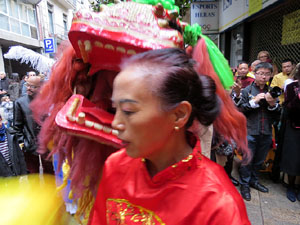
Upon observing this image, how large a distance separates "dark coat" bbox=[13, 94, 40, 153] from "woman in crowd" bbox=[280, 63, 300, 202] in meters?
3.11

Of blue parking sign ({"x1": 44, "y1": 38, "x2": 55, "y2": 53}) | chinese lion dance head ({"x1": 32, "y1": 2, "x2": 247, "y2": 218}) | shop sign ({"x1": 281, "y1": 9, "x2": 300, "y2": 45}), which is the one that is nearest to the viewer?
chinese lion dance head ({"x1": 32, "y1": 2, "x2": 247, "y2": 218})

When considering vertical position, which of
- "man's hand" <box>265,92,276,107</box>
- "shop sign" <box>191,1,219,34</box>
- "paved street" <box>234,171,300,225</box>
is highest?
"shop sign" <box>191,1,219,34</box>

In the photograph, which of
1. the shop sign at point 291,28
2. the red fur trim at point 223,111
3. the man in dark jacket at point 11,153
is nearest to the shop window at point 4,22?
the man in dark jacket at point 11,153

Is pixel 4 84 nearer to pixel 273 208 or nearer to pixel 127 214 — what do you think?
pixel 273 208

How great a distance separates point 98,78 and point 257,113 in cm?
244

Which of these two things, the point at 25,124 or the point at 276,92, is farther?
the point at 25,124

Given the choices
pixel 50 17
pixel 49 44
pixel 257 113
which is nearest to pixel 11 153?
pixel 257 113

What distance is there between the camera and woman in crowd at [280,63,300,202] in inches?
113

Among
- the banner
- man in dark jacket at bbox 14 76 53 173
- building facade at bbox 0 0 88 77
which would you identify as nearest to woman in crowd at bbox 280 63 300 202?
the banner

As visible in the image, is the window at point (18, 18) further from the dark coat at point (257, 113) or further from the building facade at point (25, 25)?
the dark coat at point (257, 113)

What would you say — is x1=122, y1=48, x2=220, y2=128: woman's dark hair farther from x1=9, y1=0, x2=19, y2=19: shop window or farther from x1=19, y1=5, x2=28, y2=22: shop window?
x1=19, y1=5, x2=28, y2=22: shop window

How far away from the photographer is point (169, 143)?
0.82 metres

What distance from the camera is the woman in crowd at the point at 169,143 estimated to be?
718 millimetres

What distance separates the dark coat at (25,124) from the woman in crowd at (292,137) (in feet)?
10.2
